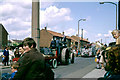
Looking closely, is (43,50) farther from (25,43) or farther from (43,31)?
(43,31)

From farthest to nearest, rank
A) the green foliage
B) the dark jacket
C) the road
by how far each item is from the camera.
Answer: the road < the dark jacket < the green foliage

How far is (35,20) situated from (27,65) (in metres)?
1.30

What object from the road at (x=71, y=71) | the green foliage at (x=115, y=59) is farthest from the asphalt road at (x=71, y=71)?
the green foliage at (x=115, y=59)

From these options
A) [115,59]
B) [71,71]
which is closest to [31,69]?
[115,59]

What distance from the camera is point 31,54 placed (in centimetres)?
329

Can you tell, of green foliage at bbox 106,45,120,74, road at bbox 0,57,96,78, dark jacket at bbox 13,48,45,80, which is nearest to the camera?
green foliage at bbox 106,45,120,74

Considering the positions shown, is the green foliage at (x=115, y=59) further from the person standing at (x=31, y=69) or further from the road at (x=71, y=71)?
the road at (x=71, y=71)

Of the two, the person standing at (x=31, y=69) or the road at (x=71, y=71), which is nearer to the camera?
the person standing at (x=31, y=69)

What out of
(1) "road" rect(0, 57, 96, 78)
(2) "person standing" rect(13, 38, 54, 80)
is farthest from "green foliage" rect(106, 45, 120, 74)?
(1) "road" rect(0, 57, 96, 78)

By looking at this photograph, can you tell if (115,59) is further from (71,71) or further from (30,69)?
(71,71)

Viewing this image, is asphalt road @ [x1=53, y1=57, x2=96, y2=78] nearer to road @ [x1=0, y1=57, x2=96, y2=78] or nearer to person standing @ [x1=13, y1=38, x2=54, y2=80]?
road @ [x1=0, y1=57, x2=96, y2=78]

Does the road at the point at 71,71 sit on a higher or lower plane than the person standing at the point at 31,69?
lower

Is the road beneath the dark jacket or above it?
beneath

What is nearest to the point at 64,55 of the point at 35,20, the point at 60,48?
the point at 60,48
